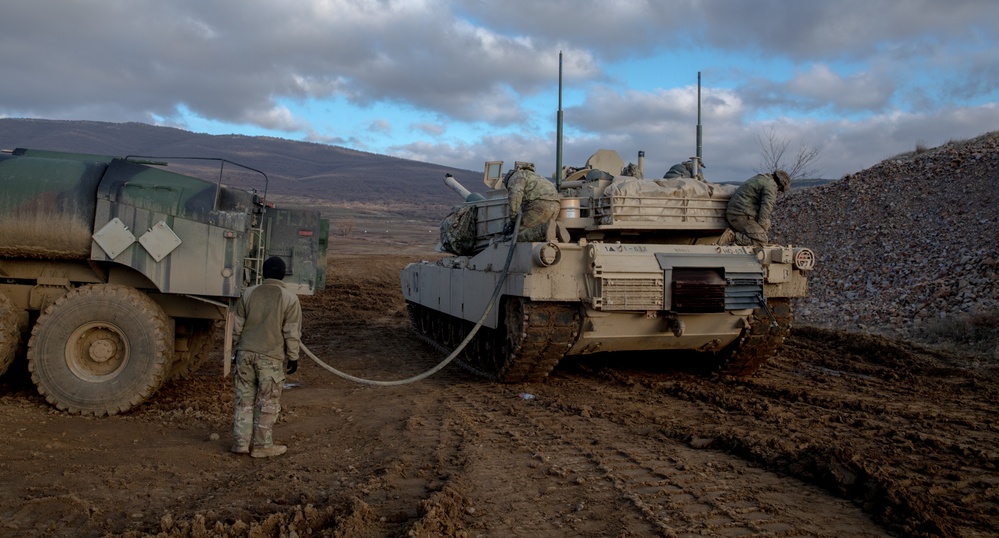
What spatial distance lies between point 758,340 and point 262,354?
552 cm

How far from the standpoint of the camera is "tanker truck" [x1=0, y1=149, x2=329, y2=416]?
7195 mm

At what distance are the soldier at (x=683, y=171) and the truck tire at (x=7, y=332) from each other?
25.5 feet

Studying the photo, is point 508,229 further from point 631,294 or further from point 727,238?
point 727,238

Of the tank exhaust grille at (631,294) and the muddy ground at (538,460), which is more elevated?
the tank exhaust grille at (631,294)

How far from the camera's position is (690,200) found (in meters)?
9.44

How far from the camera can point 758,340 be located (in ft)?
29.9

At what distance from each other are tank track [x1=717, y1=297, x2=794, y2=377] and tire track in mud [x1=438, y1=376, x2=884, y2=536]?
2567mm

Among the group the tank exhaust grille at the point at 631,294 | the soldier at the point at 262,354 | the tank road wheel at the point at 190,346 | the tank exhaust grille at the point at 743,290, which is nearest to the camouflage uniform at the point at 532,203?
the tank exhaust grille at the point at 631,294

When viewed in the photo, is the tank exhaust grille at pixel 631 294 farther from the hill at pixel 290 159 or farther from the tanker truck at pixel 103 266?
the hill at pixel 290 159

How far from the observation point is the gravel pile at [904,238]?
44.8 feet

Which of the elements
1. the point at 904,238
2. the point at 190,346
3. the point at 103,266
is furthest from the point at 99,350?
the point at 904,238

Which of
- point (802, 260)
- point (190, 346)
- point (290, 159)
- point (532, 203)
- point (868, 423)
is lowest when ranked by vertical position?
point (868, 423)

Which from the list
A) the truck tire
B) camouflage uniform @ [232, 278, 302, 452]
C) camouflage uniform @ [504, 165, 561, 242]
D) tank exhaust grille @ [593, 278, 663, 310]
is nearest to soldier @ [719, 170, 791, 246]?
tank exhaust grille @ [593, 278, 663, 310]

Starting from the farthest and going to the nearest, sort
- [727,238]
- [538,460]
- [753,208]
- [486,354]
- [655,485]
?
1. [486,354]
2. [727,238]
3. [753,208]
4. [538,460]
5. [655,485]
